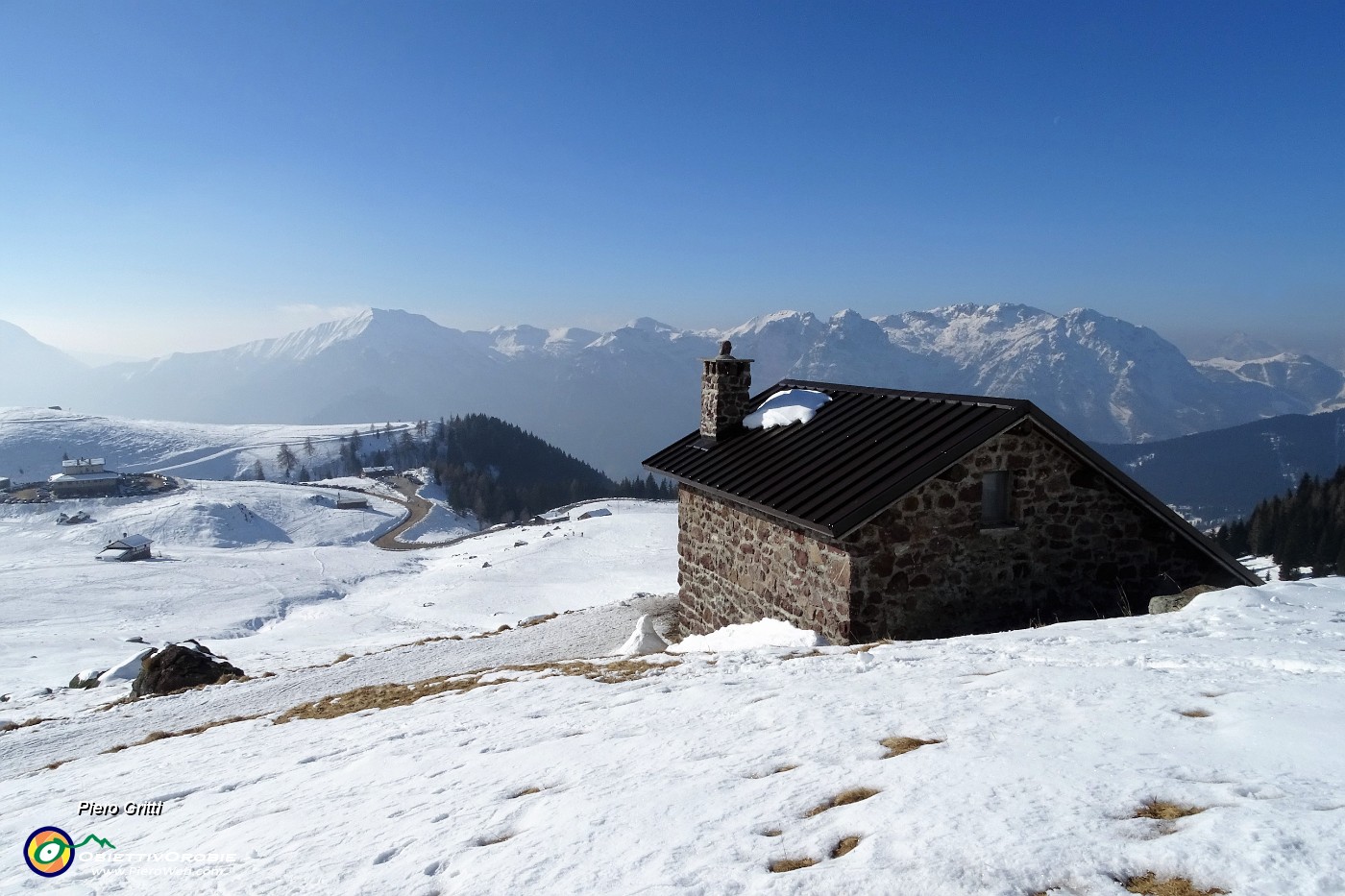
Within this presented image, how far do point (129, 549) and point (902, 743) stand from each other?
85100 mm

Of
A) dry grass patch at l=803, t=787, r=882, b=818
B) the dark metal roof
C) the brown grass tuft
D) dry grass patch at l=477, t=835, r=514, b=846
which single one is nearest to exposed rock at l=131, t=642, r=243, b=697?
the dark metal roof

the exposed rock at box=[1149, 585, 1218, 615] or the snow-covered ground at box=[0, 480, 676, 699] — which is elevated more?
the exposed rock at box=[1149, 585, 1218, 615]

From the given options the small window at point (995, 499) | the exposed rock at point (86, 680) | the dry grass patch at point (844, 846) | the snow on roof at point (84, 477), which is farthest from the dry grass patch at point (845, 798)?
the snow on roof at point (84, 477)

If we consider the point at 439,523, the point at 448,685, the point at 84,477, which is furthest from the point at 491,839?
the point at 84,477

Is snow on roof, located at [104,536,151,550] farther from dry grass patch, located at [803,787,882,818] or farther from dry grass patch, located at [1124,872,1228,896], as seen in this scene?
dry grass patch, located at [1124,872,1228,896]

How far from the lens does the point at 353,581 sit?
61.0 metres

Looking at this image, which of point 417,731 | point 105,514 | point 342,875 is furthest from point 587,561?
point 105,514

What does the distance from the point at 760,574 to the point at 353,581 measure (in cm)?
5574

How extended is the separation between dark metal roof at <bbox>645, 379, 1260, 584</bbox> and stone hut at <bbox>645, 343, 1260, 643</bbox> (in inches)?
1.4

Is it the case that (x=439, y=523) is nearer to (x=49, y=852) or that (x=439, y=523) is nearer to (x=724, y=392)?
(x=724, y=392)

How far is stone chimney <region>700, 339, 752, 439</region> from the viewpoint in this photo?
56.0 ft

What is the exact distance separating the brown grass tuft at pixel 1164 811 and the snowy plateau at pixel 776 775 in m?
0.02

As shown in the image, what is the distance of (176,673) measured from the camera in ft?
63.8

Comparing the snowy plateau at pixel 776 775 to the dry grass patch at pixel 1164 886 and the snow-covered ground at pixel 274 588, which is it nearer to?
the dry grass patch at pixel 1164 886
